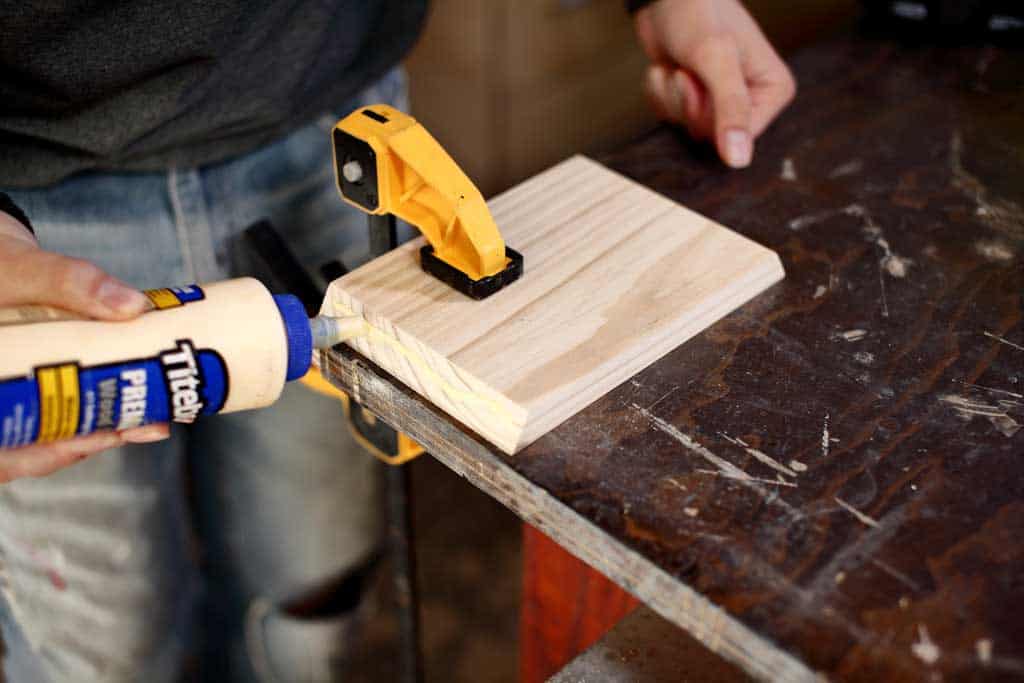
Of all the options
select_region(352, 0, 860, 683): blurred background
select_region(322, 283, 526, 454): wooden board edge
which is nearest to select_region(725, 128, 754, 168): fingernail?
select_region(322, 283, 526, 454): wooden board edge

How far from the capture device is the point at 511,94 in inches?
79.9

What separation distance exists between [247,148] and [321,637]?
0.61 m

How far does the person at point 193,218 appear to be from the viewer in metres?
0.74

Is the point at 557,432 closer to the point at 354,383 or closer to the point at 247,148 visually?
the point at 354,383

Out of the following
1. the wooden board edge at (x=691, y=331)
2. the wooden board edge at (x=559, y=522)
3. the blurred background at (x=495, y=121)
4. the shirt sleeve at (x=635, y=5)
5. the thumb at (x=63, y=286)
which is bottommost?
the blurred background at (x=495, y=121)

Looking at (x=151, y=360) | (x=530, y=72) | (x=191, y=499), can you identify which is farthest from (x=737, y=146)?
(x=530, y=72)

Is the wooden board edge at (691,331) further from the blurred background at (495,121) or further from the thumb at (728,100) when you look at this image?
the blurred background at (495,121)

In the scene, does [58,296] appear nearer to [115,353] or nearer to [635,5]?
[115,353]

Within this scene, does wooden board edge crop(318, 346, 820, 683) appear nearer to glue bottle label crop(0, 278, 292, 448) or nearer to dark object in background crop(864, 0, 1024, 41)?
glue bottle label crop(0, 278, 292, 448)

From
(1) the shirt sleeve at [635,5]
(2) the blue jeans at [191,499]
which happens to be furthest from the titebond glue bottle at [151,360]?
(1) the shirt sleeve at [635,5]

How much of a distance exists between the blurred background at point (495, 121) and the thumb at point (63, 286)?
107cm

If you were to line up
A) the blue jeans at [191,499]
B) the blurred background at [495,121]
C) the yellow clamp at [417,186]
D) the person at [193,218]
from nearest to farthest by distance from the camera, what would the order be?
1. the yellow clamp at [417,186]
2. the person at [193,218]
3. the blue jeans at [191,499]
4. the blurred background at [495,121]

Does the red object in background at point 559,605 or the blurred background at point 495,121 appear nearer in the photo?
the red object in background at point 559,605

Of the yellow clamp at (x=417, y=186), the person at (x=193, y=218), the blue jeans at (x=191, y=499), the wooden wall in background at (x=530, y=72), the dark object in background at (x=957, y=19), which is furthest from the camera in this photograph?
the wooden wall in background at (x=530, y=72)
